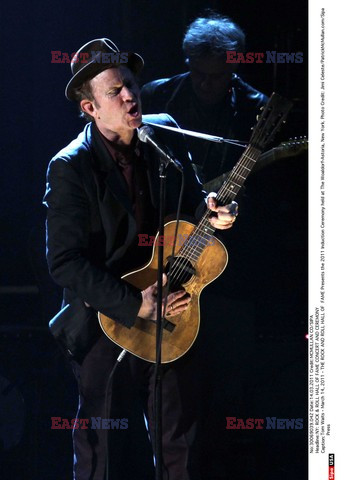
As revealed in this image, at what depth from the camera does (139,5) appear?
384 centimetres

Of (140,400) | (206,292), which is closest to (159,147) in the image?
(206,292)

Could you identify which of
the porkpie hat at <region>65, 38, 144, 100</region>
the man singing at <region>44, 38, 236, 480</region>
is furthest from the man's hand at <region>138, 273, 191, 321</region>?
the porkpie hat at <region>65, 38, 144, 100</region>

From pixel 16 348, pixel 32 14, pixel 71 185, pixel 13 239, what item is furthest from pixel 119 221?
pixel 32 14

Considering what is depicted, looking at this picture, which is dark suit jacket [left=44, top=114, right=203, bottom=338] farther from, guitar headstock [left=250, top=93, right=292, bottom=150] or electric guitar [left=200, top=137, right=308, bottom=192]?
guitar headstock [left=250, top=93, right=292, bottom=150]

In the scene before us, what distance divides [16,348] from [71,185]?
3.02ft

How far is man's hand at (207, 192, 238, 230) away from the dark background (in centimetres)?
47

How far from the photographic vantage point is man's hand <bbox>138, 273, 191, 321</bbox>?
11.5ft

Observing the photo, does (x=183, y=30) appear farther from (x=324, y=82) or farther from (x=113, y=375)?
(x=113, y=375)

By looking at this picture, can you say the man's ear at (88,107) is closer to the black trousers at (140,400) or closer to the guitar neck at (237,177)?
the guitar neck at (237,177)

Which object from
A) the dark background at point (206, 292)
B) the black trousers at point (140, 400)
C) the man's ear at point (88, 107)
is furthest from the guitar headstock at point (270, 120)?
the black trousers at point (140, 400)

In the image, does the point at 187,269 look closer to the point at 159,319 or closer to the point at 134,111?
the point at 159,319

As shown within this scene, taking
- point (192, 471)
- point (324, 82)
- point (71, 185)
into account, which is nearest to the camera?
point (71, 185)

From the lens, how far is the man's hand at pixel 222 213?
11.3 feet

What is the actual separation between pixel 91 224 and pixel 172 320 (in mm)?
556
